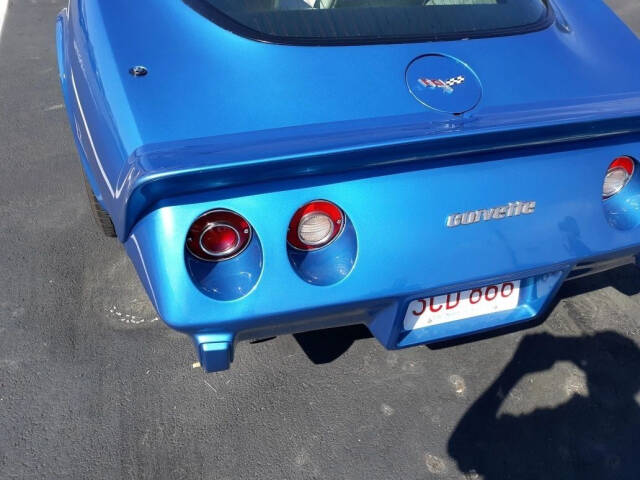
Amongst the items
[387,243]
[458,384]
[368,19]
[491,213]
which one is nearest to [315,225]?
[387,243]

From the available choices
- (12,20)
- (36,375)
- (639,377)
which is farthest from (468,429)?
(12,20)

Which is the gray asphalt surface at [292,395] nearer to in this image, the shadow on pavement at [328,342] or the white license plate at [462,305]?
the shadow on pavement at [328,342]

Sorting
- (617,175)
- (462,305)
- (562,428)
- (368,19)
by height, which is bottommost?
(562,428)

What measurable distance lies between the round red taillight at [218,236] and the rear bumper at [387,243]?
4 cm

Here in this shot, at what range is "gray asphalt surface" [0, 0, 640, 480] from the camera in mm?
2014

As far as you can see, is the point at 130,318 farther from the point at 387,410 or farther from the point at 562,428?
the point at 562,428

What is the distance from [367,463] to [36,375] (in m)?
1.29

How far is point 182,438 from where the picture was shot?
2051mm

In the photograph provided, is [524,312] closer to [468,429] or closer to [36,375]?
[468,429]

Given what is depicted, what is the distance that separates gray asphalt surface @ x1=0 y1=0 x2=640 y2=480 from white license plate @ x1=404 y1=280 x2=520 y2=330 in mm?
476

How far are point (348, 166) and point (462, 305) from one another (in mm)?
696

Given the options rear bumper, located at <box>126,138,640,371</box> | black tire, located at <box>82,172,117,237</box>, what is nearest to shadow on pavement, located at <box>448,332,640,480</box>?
rear bumper, located at <box>126,138,640,371</box>

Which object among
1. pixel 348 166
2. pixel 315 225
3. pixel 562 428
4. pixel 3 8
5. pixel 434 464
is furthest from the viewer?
pixel 3 8

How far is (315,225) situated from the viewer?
1.59 m
